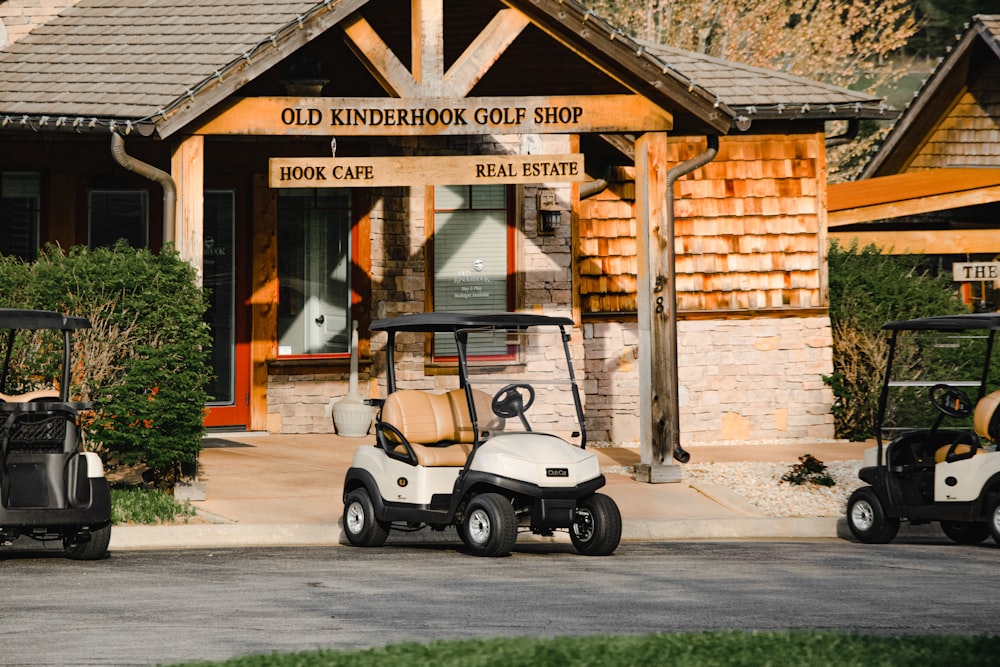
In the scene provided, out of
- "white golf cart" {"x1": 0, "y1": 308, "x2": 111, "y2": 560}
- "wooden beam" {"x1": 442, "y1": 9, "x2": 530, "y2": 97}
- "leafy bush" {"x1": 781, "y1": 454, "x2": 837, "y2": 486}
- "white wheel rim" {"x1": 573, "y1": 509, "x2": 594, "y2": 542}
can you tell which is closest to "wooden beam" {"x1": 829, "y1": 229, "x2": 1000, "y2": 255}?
"leafy bush" {"x1": 781, "y1": 454, "x2": 837, "y2": 486}

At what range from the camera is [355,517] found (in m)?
11.8

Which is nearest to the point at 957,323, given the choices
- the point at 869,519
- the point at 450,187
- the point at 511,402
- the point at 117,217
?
the point at 869,519

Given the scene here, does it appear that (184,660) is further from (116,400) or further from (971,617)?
(116,400)

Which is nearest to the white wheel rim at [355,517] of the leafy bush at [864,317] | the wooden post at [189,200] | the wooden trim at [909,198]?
the wooden post at [189,200]

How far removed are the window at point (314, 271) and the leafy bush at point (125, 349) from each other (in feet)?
16.2

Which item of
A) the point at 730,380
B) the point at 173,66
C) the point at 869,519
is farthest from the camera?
the point at 730,380

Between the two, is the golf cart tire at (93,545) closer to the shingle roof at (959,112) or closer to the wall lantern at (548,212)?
the wall lantern at (548,212)

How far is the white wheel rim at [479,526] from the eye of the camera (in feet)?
35.8

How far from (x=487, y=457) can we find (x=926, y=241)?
11.3 metres

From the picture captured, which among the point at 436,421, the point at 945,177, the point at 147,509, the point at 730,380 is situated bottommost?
the point at 147,509

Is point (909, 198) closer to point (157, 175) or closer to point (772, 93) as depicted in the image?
point (772, 93)

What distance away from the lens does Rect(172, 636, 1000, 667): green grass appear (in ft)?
22.3

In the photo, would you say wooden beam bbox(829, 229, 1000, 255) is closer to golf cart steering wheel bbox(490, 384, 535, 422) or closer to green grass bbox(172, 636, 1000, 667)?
golf cart steering wheel bbox(490, 384, 535, 422)

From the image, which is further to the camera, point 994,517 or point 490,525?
point 994,517
